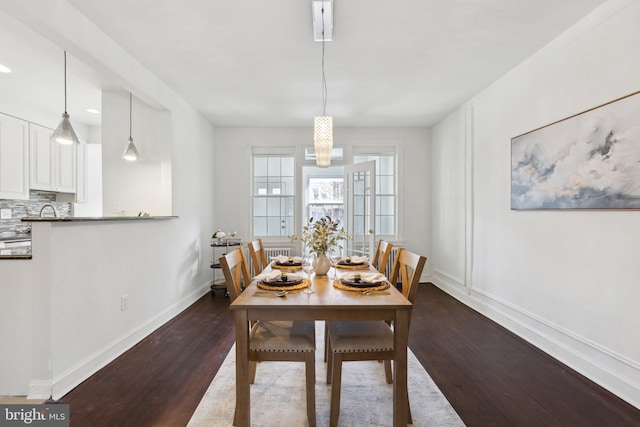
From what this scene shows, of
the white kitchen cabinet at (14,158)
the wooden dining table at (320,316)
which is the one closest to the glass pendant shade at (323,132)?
the wooden dining table at (320,316)

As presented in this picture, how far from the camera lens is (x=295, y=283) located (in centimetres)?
193

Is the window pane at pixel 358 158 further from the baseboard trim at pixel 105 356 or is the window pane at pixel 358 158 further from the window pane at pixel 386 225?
the baseboard trim at pixel 105 356

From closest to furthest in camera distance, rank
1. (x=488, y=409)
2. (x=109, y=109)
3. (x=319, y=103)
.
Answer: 1. (x=488, y=409)
2. (x=109, y=109)
3. (x=319, y=103)

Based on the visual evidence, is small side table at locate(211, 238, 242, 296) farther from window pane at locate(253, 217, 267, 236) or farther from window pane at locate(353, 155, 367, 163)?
window pane at locate(353, 155, 367, 163)

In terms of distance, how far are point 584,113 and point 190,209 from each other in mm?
4304

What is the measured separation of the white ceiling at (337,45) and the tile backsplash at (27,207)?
1.89m

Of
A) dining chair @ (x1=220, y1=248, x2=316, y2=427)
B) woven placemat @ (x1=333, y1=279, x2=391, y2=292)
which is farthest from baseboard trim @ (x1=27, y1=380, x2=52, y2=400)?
woven placemat @ (x1=333, y1=279, x2=391, y2=292)

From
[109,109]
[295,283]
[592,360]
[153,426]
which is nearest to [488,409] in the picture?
[592,360]

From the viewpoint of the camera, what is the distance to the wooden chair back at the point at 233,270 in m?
1.76

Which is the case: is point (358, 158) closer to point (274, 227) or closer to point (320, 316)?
point (274, 227)

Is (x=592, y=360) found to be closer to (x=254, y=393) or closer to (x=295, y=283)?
(x=295, y=283)

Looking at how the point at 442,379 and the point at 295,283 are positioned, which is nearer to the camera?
the point at 295,283

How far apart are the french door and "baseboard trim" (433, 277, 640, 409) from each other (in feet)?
5.61

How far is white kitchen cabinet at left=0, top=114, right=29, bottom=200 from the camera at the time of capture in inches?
150
